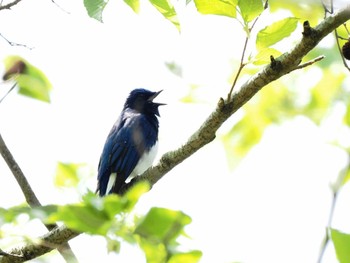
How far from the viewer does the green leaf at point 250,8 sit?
4.98 feet

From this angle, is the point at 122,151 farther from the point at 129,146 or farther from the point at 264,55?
the point at 264,55

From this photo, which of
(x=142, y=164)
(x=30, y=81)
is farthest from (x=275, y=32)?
(x=142, y=164)

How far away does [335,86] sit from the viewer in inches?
93.9

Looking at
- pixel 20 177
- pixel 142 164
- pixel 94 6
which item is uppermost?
pixel 142 164

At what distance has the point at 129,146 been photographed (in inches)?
184

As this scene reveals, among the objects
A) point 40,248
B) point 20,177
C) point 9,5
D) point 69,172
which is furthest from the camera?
point 20,177

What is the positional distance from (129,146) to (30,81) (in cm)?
344

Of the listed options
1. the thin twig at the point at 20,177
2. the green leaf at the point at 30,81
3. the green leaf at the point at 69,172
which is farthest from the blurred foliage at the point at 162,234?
the thin twig at the point at 20,177

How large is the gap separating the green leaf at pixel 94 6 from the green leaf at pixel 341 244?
0.91m

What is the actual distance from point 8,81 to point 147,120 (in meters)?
4.01

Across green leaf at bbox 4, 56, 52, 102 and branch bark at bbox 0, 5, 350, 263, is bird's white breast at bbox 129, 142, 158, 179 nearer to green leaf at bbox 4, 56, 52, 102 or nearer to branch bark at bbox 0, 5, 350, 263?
branch bark at bbox 0, 5, 350, 263

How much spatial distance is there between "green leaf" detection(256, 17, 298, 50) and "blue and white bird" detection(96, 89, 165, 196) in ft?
8.07

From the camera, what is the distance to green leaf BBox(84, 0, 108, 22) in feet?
4.89

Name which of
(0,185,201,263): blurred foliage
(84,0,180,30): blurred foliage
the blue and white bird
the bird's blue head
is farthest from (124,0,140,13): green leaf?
the bird's blue head
